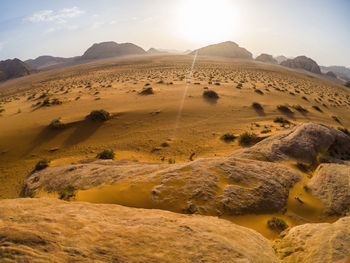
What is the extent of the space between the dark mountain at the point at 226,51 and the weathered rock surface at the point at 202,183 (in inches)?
3981

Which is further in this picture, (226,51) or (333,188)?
(226,51)

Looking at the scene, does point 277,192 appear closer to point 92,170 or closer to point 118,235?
point 118,235

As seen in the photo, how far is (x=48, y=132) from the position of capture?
1124 cm

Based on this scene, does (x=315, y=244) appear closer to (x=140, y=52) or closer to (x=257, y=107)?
(x=257, y=107)

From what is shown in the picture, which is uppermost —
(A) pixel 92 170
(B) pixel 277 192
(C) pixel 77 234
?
(C) pixel 77 234

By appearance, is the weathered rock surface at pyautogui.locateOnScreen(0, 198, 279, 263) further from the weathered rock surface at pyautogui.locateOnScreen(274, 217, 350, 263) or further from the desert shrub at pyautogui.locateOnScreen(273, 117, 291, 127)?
the desert shrub at pyautogui.locateOnScreen(273, 117, 291, 127)

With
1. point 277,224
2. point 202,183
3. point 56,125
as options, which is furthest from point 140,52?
point 277,224

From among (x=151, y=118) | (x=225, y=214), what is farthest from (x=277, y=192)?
(x=151, y=118)

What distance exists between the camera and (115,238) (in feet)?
8.70

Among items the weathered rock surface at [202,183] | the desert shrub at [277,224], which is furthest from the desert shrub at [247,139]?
the desert shrub at [277,224]

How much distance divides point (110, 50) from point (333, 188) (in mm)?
143739

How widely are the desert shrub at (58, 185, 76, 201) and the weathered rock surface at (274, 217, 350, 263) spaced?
19.5 feet

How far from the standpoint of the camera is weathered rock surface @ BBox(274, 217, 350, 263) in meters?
2.81

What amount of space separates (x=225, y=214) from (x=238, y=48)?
116 metres
